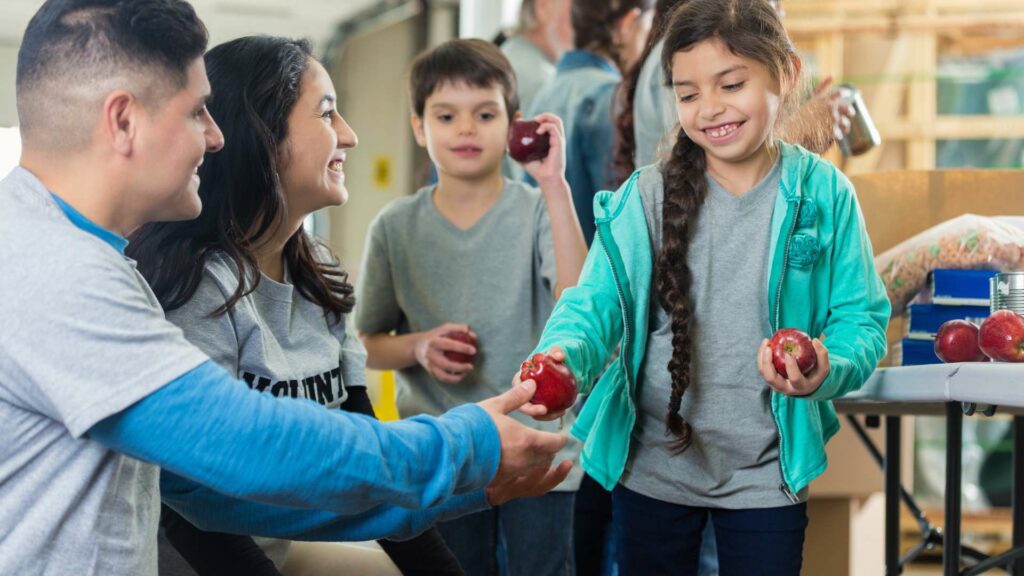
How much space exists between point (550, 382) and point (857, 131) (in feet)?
4.02

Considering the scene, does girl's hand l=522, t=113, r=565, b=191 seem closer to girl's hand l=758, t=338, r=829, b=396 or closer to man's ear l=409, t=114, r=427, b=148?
man's ear l=409, t=114, r=427, b=148

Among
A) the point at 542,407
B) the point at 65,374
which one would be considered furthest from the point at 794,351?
the point at 65,374

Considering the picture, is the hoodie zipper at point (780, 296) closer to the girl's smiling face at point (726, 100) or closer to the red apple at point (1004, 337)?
the girl's smiling face at point (726, 100)

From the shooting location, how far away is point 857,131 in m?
2.46

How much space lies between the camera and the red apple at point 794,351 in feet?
4.88

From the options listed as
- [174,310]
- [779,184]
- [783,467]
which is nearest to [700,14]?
[779,184]

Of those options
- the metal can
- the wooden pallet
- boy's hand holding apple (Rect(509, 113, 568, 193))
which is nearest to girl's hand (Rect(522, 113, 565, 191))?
boy's hand holding apple (Rect(509, 113, 568, 193))

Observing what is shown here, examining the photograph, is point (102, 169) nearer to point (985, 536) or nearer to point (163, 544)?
point (163, 544)

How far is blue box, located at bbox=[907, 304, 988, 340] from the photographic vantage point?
76.4 inches

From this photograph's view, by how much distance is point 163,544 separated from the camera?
1.62m

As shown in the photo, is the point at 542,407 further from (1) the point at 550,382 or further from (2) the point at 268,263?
(2) the point at 268,263

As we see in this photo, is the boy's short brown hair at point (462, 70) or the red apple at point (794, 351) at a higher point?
the boy's short brown hair at point (462, 70)

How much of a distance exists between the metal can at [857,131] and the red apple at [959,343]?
70 cm

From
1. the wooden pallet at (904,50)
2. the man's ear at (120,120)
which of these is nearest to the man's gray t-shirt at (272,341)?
the man's ear at (120,120)
